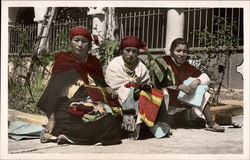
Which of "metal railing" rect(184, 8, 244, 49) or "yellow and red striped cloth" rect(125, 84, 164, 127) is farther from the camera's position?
"metal railing" rect(184, 8, 244, 49)

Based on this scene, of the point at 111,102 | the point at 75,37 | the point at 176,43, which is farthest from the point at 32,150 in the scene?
the point at 176,43

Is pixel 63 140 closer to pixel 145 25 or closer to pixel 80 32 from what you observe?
pixel 80 32

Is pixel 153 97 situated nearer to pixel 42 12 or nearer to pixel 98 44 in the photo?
pixel 98 44

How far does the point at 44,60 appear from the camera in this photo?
4484 millimetres

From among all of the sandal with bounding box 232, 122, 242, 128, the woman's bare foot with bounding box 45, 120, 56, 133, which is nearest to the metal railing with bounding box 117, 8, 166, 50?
the sandal with bounding box 232, 122, 242, 128

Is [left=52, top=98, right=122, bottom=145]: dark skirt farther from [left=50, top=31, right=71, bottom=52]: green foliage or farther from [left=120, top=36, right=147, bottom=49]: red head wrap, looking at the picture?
[left=120, top=36, right=147, bottom=49]: red head wrap

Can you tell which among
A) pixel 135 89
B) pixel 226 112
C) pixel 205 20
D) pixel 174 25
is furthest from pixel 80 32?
pixel 226 112

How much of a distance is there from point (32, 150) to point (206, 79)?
6.49ft

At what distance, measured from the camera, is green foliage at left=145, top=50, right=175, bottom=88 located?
4207mm

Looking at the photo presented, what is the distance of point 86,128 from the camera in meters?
3.81

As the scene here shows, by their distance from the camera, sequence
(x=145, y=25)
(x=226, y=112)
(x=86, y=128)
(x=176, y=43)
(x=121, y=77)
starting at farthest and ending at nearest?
(x=145, y=25)
(x=226, y=112)
(x=176, y=43)
(x=121, y=77)
(x=86, y=128)

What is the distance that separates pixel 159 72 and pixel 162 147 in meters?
0.80

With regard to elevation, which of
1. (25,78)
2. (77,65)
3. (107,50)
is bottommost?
(25,78)

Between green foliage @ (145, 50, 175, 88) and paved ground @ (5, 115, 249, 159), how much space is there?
53 cm
